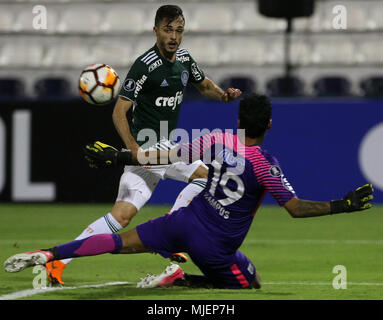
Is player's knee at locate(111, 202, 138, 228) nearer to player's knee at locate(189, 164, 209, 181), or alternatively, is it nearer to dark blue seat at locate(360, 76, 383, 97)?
player's knee at locate(189, 164, 209, 181)

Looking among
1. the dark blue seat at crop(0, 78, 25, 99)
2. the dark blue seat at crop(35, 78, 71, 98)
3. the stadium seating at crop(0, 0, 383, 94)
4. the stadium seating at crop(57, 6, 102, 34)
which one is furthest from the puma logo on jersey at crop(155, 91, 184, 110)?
the stadium seating at crop(57, 6, 102, 34)

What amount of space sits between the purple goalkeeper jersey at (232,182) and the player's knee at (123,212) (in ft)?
3.45

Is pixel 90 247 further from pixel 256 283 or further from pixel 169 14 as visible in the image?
pixel 169 14

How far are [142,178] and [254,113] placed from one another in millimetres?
1639

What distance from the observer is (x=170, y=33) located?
7.23 m

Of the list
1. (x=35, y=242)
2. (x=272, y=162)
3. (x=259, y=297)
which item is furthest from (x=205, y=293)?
(x=35, y=242)

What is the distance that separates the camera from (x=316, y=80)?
17.6m

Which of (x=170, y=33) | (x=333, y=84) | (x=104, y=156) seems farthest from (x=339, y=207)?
(x=333, y=84)

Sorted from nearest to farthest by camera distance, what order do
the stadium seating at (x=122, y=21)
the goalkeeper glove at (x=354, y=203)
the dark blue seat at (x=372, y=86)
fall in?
the goalkeeper glove at (x=354, y=203), the dark blue seat at (x=372, y=86), the stadium seating at (x=122, y=21)

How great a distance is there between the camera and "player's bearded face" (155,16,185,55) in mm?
7219

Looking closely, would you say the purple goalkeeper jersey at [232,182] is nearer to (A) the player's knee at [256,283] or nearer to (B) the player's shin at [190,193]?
(A) the player's knee at [256,283]

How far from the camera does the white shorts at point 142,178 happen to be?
706cm

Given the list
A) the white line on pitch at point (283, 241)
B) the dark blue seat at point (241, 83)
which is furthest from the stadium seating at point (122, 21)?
the white line on pitch at point (283, 241)
